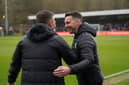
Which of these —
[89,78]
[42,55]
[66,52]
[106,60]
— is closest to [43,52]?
[42,55]

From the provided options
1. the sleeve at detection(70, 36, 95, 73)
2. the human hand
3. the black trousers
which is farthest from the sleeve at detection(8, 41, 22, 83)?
the black trousers

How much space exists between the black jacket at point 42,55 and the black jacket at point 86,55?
0.25 meters

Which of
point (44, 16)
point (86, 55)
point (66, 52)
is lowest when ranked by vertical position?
point (86, 55)

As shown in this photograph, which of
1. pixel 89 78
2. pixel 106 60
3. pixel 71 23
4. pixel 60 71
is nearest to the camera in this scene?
pixel 60 71

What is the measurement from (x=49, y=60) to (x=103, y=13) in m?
76.2

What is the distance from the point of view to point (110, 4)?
105500 millimetres

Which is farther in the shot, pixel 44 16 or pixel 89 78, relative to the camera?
pixel 89 78

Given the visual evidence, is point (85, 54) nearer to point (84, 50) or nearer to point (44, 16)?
point (84, 50)

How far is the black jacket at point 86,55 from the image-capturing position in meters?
5.66

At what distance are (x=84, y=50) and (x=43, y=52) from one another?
2.04ft

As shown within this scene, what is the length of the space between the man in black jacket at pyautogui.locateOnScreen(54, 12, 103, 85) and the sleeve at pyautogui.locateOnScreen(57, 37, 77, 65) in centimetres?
9

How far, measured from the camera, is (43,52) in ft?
17.8

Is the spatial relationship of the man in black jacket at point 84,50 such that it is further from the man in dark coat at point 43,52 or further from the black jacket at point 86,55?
the man in dark coat at point 43,52

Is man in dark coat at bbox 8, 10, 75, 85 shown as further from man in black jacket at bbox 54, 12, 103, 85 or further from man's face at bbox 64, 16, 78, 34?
man's face at bbox 64, 16, 78, 34
